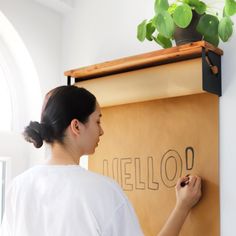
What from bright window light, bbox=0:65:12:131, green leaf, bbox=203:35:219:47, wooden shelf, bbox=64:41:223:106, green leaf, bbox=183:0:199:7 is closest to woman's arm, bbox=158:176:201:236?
wooden shelf, bbox=64:41:223:106

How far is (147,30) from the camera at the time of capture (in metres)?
1.42

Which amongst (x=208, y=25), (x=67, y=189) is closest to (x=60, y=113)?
(x=67, y=189)

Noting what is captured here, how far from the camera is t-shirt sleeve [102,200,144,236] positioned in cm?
101

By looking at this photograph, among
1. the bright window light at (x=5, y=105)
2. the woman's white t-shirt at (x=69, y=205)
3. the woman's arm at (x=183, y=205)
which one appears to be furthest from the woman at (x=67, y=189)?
the bright window light at (x=5, y=105)

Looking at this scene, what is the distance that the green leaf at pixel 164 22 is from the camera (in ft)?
4.32

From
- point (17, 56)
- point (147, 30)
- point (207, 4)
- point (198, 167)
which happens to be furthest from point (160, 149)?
point (17, 56)

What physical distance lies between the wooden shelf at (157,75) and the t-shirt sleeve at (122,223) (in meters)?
0.45

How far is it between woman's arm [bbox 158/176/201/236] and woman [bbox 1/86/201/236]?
29 centimetres

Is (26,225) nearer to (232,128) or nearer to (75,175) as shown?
(75,175)

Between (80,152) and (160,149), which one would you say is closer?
(80,152)

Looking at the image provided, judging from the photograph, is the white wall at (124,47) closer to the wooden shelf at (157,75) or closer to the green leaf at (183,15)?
the wooden shelf at (157,75)

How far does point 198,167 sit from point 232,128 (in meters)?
0.16

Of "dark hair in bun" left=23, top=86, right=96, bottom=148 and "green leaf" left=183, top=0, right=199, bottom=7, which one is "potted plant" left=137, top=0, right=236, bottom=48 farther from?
"dark hair in bun" left=23, top=86, right=96, bottom=148

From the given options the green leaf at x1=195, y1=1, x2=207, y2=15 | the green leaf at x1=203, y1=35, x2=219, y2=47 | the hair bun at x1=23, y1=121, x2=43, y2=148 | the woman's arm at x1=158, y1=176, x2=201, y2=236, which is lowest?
the woman's arm at x1=158, y1=176, x2=201, y2=236
